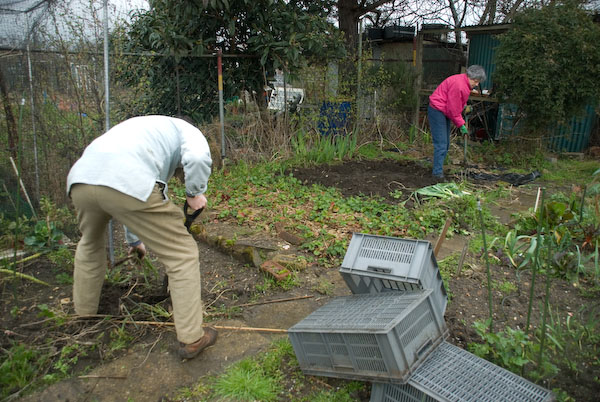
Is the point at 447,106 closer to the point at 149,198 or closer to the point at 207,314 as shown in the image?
the point at 207,314

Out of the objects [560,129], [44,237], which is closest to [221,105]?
[44,237]

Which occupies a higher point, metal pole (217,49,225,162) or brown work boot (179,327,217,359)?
metal pole (217,49,225,162)

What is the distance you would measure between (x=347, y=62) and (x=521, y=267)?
624 centimetres

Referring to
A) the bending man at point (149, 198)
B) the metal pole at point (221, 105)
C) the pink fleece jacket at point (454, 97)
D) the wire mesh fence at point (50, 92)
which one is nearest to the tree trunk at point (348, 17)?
the pink fleece jacket at point (454, 97)

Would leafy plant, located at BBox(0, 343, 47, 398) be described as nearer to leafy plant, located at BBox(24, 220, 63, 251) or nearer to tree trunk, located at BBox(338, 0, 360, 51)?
leafy plant, located at BBox(24, 220, 63, 251)

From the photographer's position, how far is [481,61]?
10.9 metres

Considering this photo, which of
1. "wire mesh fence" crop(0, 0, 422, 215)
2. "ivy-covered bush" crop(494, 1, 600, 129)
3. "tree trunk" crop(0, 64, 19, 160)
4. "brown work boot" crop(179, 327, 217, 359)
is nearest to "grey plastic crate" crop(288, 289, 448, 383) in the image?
"brown work boot" crop(179, 327, 217, 359)

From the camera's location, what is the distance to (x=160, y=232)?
2.51 meters

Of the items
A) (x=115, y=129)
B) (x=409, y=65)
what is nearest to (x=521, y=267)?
(x=115, y=129)

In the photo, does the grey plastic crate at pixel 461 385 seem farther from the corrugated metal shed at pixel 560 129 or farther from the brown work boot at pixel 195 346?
the corrugated metal shed at pixel 560 129

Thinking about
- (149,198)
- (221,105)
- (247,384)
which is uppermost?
(221,105)

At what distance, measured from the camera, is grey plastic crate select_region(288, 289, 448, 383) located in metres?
2.03

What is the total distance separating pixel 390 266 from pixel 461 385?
723 millimetres

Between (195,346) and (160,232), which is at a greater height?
(160,232)
